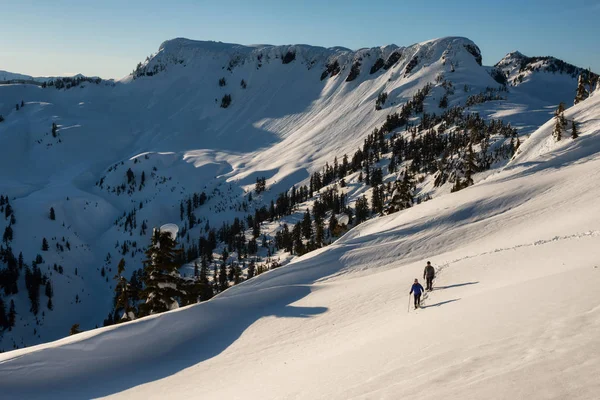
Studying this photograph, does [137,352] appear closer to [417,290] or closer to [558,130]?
[417,290]

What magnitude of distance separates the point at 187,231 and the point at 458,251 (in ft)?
411

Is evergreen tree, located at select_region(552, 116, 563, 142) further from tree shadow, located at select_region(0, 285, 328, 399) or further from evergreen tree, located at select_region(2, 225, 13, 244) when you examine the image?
evergreen tree, located at select_region(2, 225, 13, 244)

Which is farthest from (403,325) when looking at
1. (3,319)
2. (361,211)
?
(3,319)

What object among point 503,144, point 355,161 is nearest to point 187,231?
point 355,161

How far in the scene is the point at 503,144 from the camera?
103500 millimetres

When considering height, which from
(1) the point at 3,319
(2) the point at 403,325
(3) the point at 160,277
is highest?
(3) the point at 160,277

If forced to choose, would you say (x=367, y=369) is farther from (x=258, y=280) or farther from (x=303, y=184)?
(x=303, y=184)

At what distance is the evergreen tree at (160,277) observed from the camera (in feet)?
104

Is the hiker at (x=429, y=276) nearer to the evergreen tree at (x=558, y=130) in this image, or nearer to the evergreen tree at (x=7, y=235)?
the evergreen tree at (x=558, y=130)

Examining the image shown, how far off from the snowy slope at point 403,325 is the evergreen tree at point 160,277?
15.7ft

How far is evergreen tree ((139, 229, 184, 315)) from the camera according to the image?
31578mm

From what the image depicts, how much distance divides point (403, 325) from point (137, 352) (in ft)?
55.5

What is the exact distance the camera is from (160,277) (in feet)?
104

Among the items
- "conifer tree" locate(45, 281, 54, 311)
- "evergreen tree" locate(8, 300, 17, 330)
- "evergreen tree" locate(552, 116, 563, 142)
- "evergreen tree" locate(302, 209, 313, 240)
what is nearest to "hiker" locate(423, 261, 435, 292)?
"evergreen tree" locate(552, 116, 563, 142)
